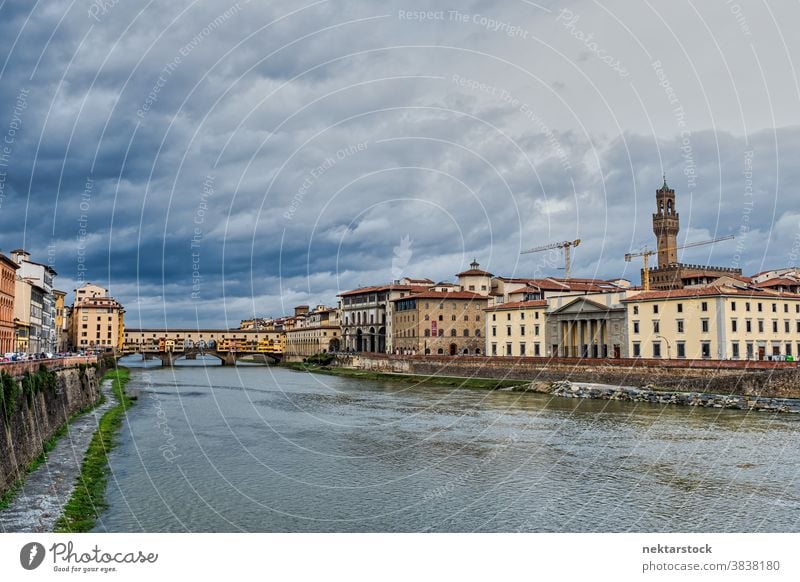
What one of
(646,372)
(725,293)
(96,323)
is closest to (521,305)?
(646,372)

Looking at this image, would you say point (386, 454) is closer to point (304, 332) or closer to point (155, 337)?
point (304, 332)

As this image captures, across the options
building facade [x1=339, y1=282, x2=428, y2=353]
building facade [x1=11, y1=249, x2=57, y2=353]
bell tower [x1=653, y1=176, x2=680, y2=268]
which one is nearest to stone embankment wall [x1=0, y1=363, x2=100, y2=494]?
building facade [x1=11, y1=249, x2=57, y2=353]

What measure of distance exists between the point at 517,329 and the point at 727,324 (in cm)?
2342

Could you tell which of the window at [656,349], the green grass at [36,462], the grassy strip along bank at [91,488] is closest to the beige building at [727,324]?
the window at [656,349]

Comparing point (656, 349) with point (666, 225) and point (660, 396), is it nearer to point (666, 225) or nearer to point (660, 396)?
point (660, 396)

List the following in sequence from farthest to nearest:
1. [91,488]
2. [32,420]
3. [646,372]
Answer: [646,372]
[32,420]
[91,488]

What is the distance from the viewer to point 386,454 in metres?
25.8

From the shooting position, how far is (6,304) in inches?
1692

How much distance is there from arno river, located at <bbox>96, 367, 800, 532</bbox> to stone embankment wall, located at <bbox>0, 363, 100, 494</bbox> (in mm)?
2588

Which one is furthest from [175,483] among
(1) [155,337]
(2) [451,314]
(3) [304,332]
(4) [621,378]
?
(1) [155,337]

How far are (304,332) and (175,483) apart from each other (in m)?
104

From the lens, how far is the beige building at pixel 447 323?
8175cm

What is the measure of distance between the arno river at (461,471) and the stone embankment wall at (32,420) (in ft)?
8.49

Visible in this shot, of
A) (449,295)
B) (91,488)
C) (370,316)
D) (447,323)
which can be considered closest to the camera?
(91,488)
